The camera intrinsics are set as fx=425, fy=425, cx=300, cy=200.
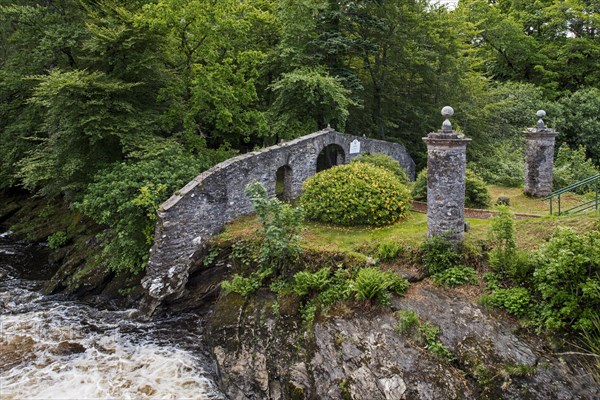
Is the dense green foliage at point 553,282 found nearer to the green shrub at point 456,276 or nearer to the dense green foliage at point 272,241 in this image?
the green shrub at point 456,276

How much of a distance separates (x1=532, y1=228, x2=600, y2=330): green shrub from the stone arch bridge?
8233 millimetres

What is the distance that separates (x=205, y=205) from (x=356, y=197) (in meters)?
4.25

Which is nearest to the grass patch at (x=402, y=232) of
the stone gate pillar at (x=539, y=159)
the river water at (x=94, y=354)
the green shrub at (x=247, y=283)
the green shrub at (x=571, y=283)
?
the green shrub at (x=247, y=283)

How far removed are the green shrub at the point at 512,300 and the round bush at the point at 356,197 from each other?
3.97 m

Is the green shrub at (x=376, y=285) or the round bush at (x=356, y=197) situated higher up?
the round bush at (x=356, y=197)

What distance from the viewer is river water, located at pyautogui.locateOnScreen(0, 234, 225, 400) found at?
342 inches

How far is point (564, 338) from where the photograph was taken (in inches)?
280

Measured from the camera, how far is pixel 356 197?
38.7 feet

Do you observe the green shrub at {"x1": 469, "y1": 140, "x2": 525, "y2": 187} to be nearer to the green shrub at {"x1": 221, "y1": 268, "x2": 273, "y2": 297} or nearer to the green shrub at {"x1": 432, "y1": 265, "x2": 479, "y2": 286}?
the green shrub at {"x1": 432, "y1": 265, "x2": 479, "y2": 286}

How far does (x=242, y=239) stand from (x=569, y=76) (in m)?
24.6

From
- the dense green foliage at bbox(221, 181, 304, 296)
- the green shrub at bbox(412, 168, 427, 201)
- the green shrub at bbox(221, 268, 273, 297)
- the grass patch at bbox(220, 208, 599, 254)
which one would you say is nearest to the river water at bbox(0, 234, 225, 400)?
the green shrub at bbox(221, 268, 273, 297)

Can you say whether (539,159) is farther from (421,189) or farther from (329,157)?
(329,157)

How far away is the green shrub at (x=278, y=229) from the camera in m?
9.99

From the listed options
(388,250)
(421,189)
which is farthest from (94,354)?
(421,189)
